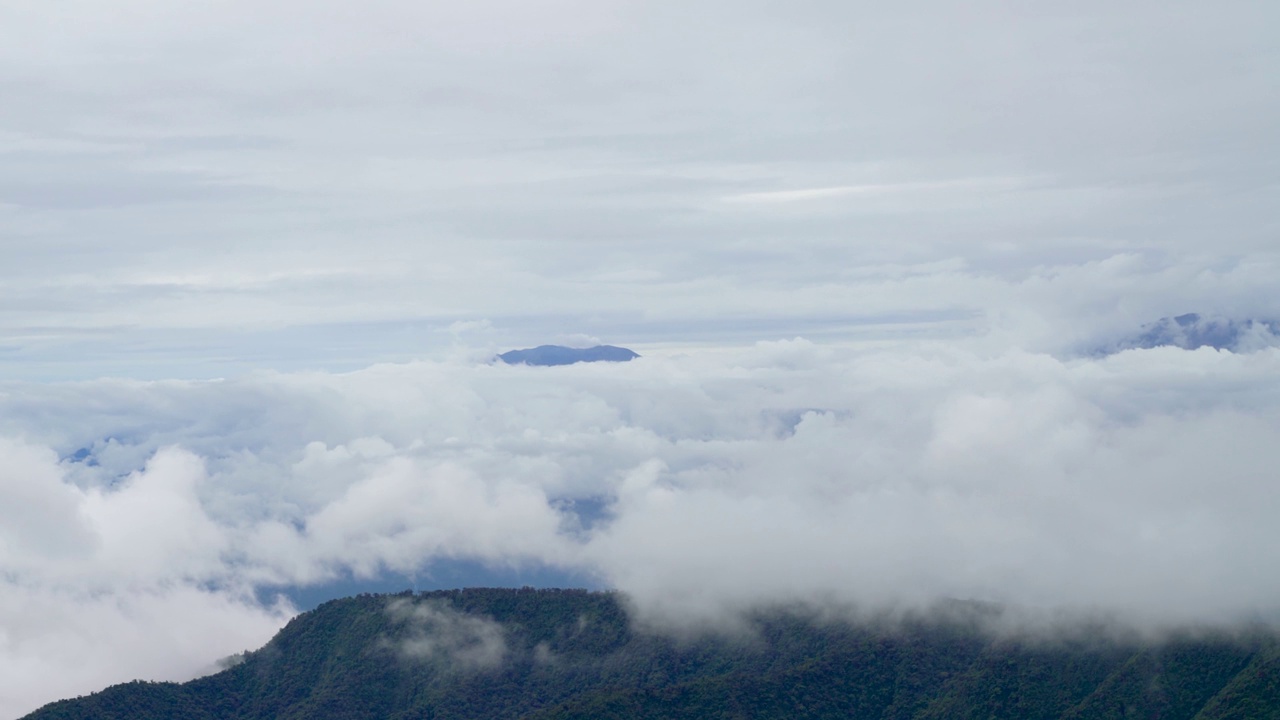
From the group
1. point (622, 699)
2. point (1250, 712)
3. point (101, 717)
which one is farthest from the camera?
point (101, 717)

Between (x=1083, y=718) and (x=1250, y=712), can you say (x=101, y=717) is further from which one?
(x=1250, y=712)

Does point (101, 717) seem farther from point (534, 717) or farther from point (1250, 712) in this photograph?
point (1250, 712)

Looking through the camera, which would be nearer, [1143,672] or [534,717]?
[534,717]

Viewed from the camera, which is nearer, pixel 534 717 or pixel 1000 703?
pixel 534 717

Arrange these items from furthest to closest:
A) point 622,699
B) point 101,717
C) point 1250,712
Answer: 1. point 101,717
2. point 622,699
3. point 1250,712

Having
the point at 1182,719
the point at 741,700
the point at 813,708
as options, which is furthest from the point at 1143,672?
the point at 741,700

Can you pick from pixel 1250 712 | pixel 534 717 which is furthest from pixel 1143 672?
pixel 534 717

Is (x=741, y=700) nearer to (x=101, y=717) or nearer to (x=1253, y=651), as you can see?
(x=1253, y=651)

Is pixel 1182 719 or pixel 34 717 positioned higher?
pixel 34 717

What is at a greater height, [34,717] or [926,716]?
[34,717]
